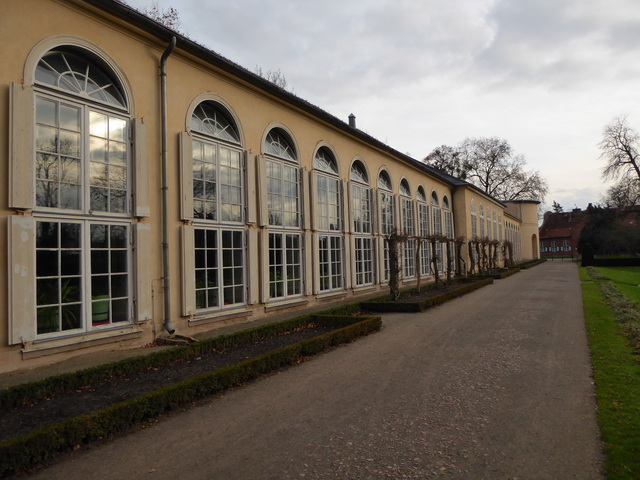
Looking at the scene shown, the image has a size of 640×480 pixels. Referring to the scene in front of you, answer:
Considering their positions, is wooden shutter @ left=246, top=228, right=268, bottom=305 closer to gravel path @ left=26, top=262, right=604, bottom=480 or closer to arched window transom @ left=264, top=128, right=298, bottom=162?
arched window transom @ left=264, top=128, right=298, bottom=162

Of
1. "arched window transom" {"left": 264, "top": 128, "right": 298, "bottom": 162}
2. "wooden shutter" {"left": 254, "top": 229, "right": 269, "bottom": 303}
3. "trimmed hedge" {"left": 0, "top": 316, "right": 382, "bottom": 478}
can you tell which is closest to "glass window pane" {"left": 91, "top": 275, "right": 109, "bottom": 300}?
"trimmed hedge" {"left": 0, "top": 316, "right": 382, "bottom": 478}

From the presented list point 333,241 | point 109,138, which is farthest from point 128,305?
point 333,241

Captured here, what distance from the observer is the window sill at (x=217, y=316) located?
9.89 meters

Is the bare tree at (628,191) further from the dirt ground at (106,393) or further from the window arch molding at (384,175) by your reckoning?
the dirt ground at (106,393)

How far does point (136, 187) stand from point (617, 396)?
335 inches

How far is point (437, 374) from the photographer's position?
264 inches

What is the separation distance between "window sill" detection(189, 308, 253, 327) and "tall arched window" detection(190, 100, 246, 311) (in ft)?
0.55

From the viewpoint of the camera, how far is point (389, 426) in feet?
15.5

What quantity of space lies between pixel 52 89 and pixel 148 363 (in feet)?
16.1

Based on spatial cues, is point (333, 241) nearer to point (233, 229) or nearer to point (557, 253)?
point (233, 229)

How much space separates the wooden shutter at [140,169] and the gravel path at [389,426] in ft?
14.4

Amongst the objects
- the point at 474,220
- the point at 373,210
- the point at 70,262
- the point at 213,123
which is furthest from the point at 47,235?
the point at 474,220

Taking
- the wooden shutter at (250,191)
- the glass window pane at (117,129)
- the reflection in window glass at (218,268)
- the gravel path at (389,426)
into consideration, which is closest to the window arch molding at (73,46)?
the glass window pane at (117,129)

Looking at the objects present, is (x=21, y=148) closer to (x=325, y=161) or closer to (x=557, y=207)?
(x=325, y=161)
